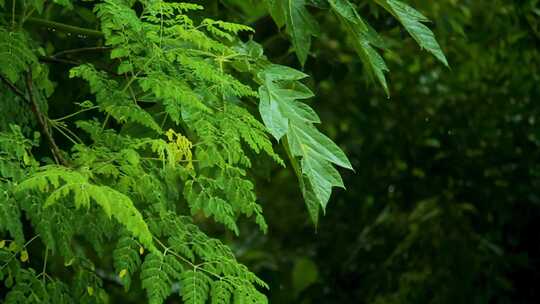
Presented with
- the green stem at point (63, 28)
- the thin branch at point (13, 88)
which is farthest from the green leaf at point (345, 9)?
the thin branch at point (13, 88)

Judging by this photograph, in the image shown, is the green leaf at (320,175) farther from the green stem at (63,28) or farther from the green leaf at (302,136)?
the green stem at (63,28)

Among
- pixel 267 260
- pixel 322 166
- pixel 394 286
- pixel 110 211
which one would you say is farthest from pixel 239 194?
pixel 267 260

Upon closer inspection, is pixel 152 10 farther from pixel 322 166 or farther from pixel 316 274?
pixel 316 274

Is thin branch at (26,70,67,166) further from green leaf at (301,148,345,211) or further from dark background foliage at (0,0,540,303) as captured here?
→ dark background foliage at (0,0,540,303)

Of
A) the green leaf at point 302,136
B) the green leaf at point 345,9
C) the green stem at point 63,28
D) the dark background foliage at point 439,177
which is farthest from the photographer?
the dark background foliage at point 439,177

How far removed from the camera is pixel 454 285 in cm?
428

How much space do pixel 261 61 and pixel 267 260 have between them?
10.4ft

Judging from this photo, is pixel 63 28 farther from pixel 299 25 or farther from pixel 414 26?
pixel 414 26

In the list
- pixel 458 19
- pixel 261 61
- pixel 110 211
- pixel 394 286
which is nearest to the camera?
pixel 110 211

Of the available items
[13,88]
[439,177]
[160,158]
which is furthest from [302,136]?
[439,177]

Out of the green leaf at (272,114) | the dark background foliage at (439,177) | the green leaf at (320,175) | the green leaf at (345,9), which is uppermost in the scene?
the green leaf at (345,9)

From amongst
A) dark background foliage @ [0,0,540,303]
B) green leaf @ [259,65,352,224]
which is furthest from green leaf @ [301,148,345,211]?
dark background foliage @ [0,0,540,303]

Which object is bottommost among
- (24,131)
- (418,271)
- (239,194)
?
(418,271)

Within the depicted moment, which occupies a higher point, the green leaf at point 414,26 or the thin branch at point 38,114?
the thin branch at point 38,114
